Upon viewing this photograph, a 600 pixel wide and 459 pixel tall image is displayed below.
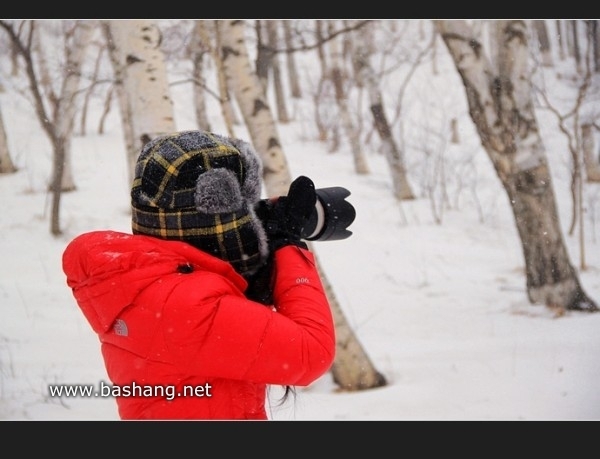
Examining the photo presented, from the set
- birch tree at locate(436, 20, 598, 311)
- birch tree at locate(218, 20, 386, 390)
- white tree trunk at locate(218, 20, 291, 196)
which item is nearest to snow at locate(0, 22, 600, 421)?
birch tree at locate(218, 20, 386, 390)

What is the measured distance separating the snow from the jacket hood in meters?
0.85

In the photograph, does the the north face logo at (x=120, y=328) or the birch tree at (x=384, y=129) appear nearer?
the the north face logo at (x=120, y=328)

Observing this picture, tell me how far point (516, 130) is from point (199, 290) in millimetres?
4271

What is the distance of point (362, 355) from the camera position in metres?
3.67

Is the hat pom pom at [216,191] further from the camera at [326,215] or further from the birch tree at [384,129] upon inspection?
the birch tree at [384,129]

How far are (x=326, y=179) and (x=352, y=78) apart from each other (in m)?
5.30

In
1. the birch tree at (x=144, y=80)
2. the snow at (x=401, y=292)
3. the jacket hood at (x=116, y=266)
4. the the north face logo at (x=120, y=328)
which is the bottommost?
the snow at (x=401, y=292)

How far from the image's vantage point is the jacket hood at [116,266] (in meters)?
1.00

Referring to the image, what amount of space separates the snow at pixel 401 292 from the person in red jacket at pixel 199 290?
72 centimetres

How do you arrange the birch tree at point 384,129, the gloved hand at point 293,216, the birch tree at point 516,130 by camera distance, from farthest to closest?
the birch tree at point 384,129 < the birch tree at point 516,130 < the gloved hand at point 293,216

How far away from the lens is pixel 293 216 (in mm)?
1176

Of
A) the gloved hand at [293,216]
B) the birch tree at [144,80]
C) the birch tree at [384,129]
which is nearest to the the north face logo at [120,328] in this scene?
the gloved hand at [293,216]

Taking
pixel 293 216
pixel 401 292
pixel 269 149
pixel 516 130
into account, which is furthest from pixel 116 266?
pixel 401 292

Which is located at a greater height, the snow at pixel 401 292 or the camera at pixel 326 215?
the camera at pixel 326 215
